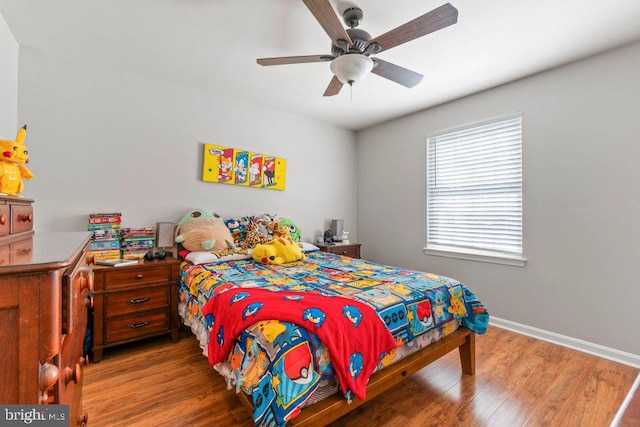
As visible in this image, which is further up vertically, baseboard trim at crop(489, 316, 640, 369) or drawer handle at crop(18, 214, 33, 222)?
drawer handle at crop(18, 214, 33, 222)

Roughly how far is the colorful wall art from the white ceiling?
0.73 meters

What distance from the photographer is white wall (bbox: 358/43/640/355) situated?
2271 mm

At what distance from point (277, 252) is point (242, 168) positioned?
1.26 metres

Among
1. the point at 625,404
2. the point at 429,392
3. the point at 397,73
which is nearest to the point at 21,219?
the point at 397,73

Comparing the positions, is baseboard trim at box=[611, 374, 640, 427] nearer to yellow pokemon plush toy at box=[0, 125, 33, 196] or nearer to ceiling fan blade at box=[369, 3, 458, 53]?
ceiling fan blade at box=[369, 3, 458, 53]

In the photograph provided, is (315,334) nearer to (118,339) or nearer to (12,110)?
(118,339)

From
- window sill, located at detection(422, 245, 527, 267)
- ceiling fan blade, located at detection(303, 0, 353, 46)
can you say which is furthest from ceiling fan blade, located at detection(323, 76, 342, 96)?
window sill, located at detection(422, 245, 527, 267)

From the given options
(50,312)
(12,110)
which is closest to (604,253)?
(50,312)

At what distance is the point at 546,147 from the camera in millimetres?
2684

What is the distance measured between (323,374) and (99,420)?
1377mm

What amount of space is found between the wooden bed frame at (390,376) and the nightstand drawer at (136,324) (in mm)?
1362

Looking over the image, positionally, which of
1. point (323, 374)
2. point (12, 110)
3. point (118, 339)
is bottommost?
point (118, 339)

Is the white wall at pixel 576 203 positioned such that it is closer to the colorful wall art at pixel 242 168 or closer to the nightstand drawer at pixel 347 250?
the nightstand drawer at pixel 347 250

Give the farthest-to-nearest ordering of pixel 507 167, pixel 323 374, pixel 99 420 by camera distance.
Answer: pixel 507 167 → pixel 99 420 → pixel 323 374
